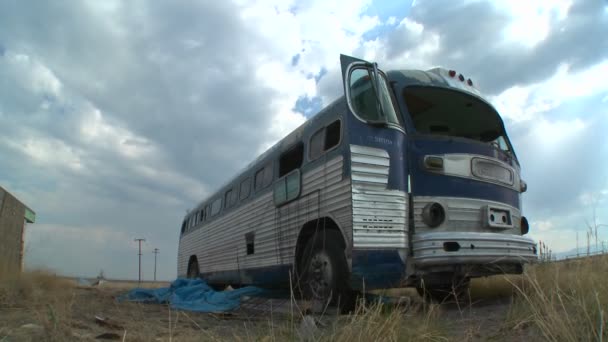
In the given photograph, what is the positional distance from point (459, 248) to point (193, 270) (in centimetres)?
929

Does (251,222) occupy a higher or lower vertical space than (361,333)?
higher

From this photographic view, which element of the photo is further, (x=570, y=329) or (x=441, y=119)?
(x=441, y=119)

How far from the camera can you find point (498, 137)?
6.11 meters

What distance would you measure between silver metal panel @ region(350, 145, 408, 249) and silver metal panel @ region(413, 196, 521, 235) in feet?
0.64

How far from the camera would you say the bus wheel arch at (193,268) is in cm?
1182

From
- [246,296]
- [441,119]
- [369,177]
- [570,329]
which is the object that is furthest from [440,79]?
[246,296]

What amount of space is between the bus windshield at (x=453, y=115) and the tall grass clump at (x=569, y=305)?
2.15 m

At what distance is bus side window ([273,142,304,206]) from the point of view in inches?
236

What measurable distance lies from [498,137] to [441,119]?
89cm

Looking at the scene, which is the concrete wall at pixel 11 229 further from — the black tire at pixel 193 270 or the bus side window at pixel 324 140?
the bus side window at pixel 324 140

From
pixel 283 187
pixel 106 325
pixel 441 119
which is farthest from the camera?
pixel 283 187

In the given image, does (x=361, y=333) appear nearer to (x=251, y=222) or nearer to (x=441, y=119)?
(x=441, y=119)

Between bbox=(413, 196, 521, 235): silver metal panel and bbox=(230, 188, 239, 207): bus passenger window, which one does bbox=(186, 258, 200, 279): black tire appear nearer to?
bbox=(230, 188, 239, 207): bus passenger window

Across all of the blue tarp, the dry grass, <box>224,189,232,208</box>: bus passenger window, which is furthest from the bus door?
<box>224,189,232,208</box>: bus passenger window
